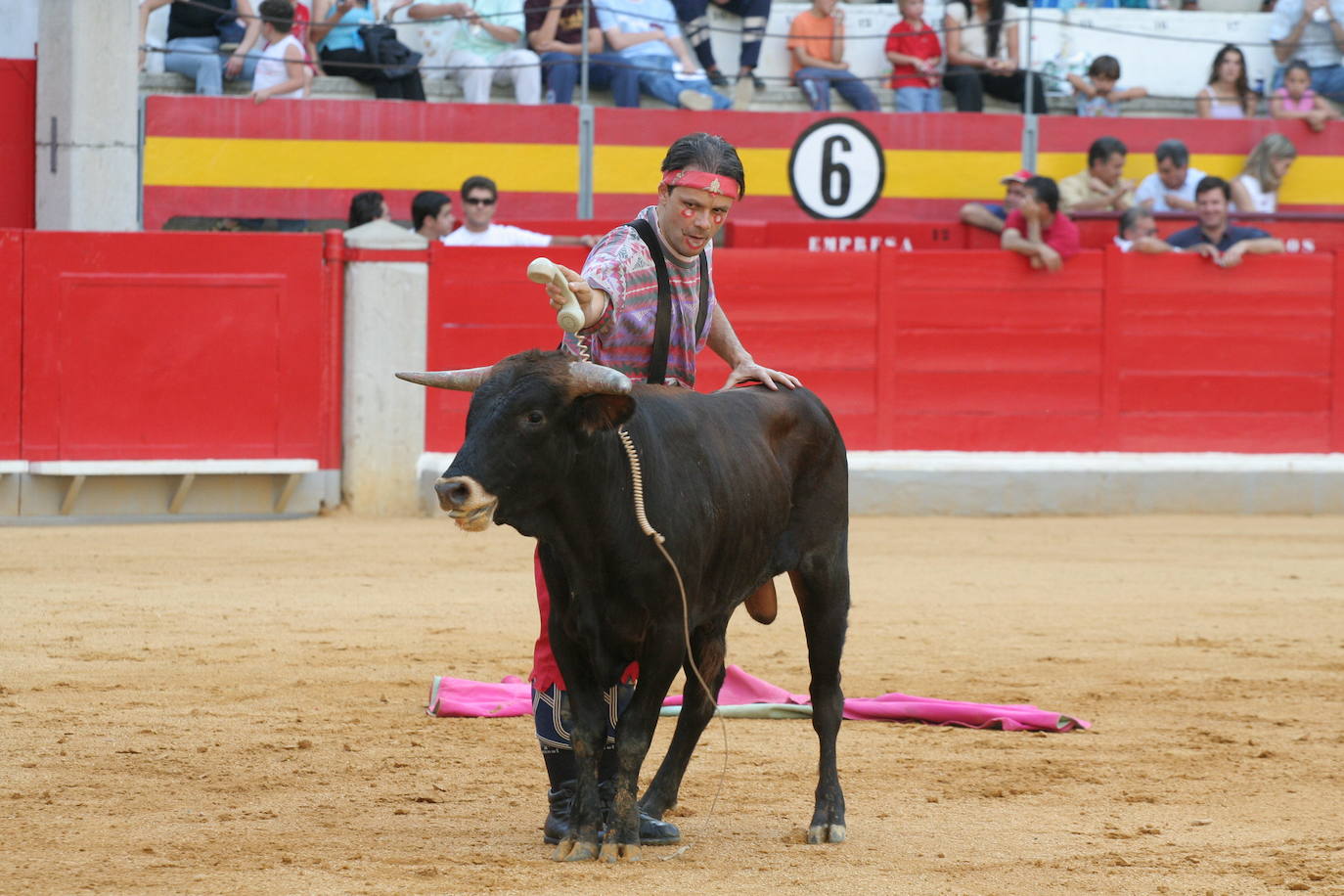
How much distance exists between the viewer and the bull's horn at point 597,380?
3.30 m

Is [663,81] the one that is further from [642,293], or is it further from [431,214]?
[642,293]

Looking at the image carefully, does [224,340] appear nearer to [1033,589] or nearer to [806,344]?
[806,344]

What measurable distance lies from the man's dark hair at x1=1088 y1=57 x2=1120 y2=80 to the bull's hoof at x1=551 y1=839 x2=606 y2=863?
960 cm

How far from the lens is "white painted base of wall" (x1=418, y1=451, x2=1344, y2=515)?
33.9 feet

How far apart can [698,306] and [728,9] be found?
28.1ft

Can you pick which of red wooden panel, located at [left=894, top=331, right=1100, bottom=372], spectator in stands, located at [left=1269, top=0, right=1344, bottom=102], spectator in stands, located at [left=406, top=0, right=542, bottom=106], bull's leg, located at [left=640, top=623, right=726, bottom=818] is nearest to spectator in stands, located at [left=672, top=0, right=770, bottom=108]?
spectator in stands, located at [left=406, top=0, right=542, bottom=106]

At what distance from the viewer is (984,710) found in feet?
16.6

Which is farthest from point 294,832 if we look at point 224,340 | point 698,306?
point 224,340

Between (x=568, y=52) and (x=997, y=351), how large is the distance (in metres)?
3.15

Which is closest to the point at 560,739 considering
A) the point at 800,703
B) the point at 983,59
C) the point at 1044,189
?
the point at 800,703

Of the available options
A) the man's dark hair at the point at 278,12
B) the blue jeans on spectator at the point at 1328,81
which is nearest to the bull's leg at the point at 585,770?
the man's dark hair at the point at 278,12

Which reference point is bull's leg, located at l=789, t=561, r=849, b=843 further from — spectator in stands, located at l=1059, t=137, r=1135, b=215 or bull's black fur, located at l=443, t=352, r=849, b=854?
spectator in stands, located at l=1059, t=137, r=1135, b=215

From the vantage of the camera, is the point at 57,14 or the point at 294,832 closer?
the point at 294,832

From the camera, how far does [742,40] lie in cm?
1183
